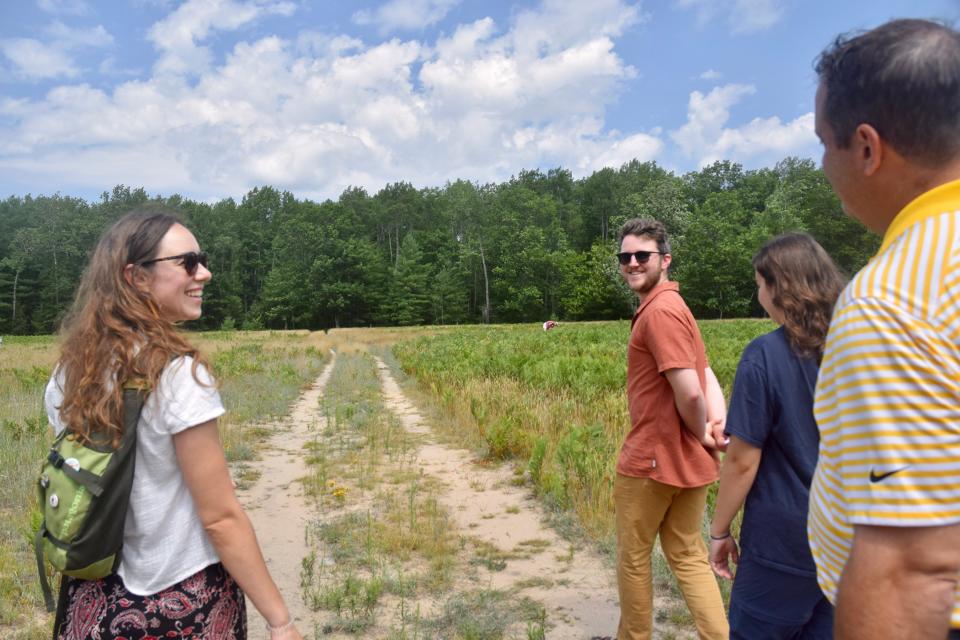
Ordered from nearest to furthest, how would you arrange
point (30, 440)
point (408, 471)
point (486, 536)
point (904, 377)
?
1. point (904, 377)
2. point (486, 536)
3. point (408, 471)
4. point (30, 440)

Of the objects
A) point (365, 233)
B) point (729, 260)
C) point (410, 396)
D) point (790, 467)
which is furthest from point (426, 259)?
point (790, 467)

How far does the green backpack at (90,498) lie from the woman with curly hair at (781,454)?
183 cm

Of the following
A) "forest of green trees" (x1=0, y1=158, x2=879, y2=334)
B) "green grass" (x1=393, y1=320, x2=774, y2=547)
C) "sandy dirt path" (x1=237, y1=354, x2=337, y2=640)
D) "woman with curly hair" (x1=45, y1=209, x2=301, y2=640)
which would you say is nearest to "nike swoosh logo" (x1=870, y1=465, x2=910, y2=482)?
"woman with curly hair" (x1=45, y1=209, x2=301, y2=640)

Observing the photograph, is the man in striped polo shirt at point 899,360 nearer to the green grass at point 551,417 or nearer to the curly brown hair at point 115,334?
the curly brown hair at point 115,334

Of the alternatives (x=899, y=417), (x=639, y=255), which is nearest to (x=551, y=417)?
(x=639, y=255)

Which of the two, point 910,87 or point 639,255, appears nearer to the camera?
point 910,87

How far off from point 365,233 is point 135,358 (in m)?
82.7

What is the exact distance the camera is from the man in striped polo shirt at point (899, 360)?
2.62 ft

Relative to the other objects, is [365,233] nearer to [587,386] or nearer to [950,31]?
[587,386]

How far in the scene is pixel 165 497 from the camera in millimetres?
1653

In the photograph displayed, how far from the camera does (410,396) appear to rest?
13656 mm

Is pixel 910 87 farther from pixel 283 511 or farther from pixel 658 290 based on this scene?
pixel 283 511

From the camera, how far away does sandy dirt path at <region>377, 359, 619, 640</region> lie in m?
3.82

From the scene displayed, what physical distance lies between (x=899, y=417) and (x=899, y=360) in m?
0.07
